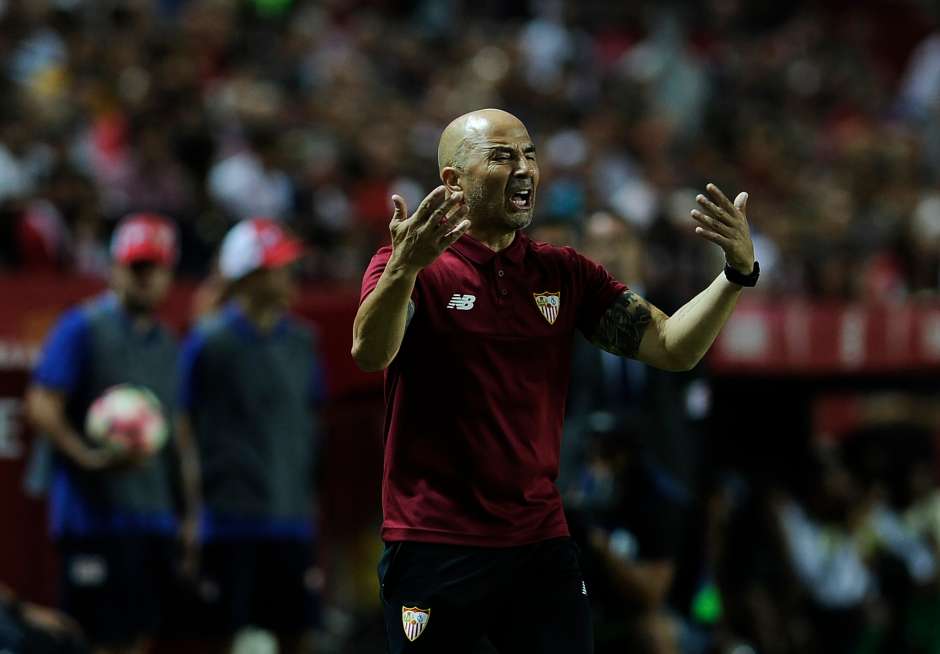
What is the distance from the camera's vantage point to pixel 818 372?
39.4 feet

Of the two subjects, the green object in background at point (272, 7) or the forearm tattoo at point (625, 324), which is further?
the green object in background at point (272, 7)

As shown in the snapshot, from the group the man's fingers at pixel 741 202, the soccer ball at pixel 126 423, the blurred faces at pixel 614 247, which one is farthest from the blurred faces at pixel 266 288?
the man's fingers at pixel 741 202

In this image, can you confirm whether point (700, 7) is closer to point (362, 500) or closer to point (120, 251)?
point (362, 500)

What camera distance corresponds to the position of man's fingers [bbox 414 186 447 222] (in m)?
4.24

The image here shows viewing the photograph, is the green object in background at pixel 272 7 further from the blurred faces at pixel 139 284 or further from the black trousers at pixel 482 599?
the black trousers at pixel 482 599

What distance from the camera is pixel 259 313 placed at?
8.54 meters

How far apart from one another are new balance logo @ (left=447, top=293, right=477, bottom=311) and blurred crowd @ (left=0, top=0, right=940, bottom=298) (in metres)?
2.94

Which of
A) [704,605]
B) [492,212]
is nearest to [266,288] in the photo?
[704,605]

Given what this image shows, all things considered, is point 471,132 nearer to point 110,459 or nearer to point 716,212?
point 716,212

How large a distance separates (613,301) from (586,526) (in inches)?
102

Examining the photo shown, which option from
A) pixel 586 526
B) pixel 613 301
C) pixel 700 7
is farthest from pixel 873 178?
pixel 613 301

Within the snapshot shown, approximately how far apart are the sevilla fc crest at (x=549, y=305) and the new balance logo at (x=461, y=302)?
213mm

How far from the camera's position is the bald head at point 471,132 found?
15.7 feet

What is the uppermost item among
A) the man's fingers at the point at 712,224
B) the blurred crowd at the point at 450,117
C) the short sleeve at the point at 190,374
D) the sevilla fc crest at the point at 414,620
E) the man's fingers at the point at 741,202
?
the blurred crowd at the point at 450,117
